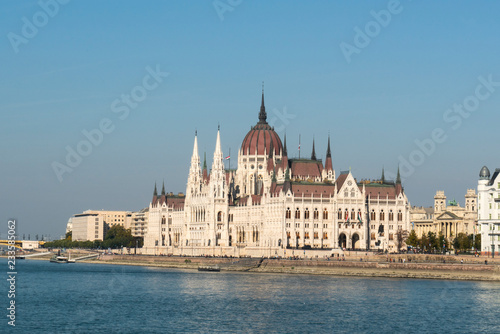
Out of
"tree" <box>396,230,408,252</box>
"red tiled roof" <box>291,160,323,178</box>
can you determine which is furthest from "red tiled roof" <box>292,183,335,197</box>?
"red tiled roof" <box>291,160,323,178</box>

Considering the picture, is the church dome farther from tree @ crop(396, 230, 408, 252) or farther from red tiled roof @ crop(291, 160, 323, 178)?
red tiled roof @ crop(291, 160, 323, 178)

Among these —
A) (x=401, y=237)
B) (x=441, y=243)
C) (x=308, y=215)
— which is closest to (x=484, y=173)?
(x=441, y=243)

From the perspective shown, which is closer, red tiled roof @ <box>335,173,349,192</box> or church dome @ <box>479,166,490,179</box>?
church dome @ <box>479,166,490,179</box>

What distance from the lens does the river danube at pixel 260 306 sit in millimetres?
74812

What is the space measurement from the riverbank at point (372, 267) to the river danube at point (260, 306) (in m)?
3.64

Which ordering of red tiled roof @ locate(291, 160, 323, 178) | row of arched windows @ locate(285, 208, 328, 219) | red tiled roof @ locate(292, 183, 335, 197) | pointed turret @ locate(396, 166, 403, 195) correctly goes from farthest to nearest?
red tiled roof @ locate(291, 160, 323, 178), pointed turret @ locate(396, 166, 403, 195), red tiled roof @ locate(292, 183, 335, 197), row of arched windows @ locate(285, 208, 328, 219)

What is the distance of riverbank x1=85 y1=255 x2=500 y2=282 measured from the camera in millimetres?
113625

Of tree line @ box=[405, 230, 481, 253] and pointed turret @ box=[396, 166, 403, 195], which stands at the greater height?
pointed turret @ box=[396, 166, 403, 195]

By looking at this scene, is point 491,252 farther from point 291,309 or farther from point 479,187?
point 291,309

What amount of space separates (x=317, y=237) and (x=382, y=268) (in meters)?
49.2

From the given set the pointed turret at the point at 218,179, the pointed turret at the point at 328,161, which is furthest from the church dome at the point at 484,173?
the pointed turret at the point at 218,179

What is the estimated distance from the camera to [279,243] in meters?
172

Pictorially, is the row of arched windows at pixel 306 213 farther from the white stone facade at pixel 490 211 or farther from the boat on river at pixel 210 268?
the white stone facade at pixel 490 211

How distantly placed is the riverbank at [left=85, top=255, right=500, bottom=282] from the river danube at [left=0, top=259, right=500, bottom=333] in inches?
143
